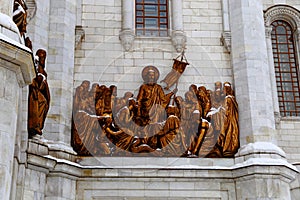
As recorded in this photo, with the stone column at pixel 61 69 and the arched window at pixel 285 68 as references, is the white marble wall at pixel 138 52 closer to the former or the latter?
the stone column at pixel 61 69

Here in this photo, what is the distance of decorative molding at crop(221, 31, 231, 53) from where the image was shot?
1573 cm

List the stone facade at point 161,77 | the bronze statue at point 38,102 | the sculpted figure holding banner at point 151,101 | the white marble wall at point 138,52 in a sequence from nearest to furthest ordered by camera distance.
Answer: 1. the bronze statue at point 38,102
2. the stone facade at point 161,77
3. the sculpted figure holding banner at point 151,101
4. the white marble wall at point 138,52

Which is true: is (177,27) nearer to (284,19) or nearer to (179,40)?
(179,40)

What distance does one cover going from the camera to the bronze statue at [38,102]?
40.3 feet

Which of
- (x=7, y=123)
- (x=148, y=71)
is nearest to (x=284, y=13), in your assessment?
(x=148, y=71)

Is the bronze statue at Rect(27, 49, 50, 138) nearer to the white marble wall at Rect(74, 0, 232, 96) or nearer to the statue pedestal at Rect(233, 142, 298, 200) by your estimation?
the white marble wall at Rect(74, 0, 232, 96)

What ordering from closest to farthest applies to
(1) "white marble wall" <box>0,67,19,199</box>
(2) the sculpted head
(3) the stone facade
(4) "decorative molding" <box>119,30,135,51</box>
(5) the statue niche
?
(1) "white marble wall" <box>0,67,19,199</box>
(3) the stone facade
(5) the statue niche
(2) the sculpted head
(4) "decorative molding" <box>119,30,135,51</box>

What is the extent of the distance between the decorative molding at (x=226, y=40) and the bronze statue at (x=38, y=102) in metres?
5.75

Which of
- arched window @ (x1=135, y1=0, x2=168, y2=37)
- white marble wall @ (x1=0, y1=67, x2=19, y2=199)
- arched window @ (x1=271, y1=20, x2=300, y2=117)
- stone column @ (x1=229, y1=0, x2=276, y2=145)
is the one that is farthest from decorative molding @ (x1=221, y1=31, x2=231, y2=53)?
white marble wall @ (x1=0, y1=67, x2=19, y2=199)

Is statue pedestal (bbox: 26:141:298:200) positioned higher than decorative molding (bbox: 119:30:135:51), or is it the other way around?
decorative molding (bbox: 119:30:135:51)

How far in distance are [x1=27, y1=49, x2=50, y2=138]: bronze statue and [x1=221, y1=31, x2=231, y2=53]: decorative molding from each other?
575cm

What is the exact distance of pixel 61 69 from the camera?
562 inches

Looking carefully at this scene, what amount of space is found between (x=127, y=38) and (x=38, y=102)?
4269 mm

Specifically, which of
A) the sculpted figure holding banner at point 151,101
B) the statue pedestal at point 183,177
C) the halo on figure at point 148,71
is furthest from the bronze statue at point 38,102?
the halo on figure at point 148,71
